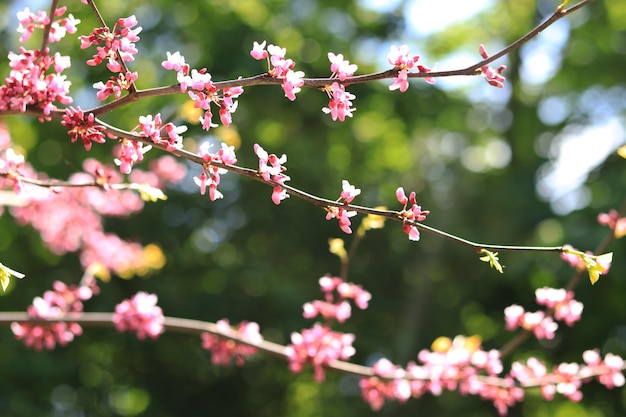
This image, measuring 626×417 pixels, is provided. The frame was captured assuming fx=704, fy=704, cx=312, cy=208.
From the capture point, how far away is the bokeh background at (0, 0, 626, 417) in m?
8.59

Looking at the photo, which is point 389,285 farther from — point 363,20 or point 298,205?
point 363,20

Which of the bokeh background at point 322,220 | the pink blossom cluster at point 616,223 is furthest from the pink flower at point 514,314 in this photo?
the bokeh background at point 322,220

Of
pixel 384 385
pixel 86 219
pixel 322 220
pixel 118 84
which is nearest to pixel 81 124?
pixel 118 84

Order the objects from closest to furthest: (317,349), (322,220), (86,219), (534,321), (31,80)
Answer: (31,80) → (317,349) → (534,321) → (86,219) → (322,220)

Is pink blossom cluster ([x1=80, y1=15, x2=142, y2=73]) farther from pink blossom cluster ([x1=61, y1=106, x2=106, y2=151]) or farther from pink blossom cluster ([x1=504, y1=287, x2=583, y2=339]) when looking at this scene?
pink blossom cluster ([x1=504, y1=287, x2=583, y2=339])

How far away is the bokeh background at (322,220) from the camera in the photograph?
8594 millimetres

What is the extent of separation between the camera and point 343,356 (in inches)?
112

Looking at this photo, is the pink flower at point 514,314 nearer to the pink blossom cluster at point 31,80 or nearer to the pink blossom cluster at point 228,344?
the pink blossom cluster at point 228,344

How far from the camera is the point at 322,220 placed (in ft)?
30.7

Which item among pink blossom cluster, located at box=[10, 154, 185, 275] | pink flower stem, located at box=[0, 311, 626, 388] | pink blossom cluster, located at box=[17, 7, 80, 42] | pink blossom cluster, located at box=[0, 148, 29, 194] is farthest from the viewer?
pink blossom cluster, located at box=[10, 154, 185, 275]

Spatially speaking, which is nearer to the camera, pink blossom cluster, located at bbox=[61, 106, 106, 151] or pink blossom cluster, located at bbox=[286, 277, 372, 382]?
pink blossom cluster, located at bbox=[61, 106, 106, 151]

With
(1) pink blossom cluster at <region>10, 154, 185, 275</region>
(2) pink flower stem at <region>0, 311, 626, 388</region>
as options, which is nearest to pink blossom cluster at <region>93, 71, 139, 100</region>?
(2) pink flower stem at <region>0, 311, 626, 388</region>

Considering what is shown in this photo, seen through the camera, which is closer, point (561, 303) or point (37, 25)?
point (37, 25)

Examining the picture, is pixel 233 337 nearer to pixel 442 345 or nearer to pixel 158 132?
pixel 442 345
